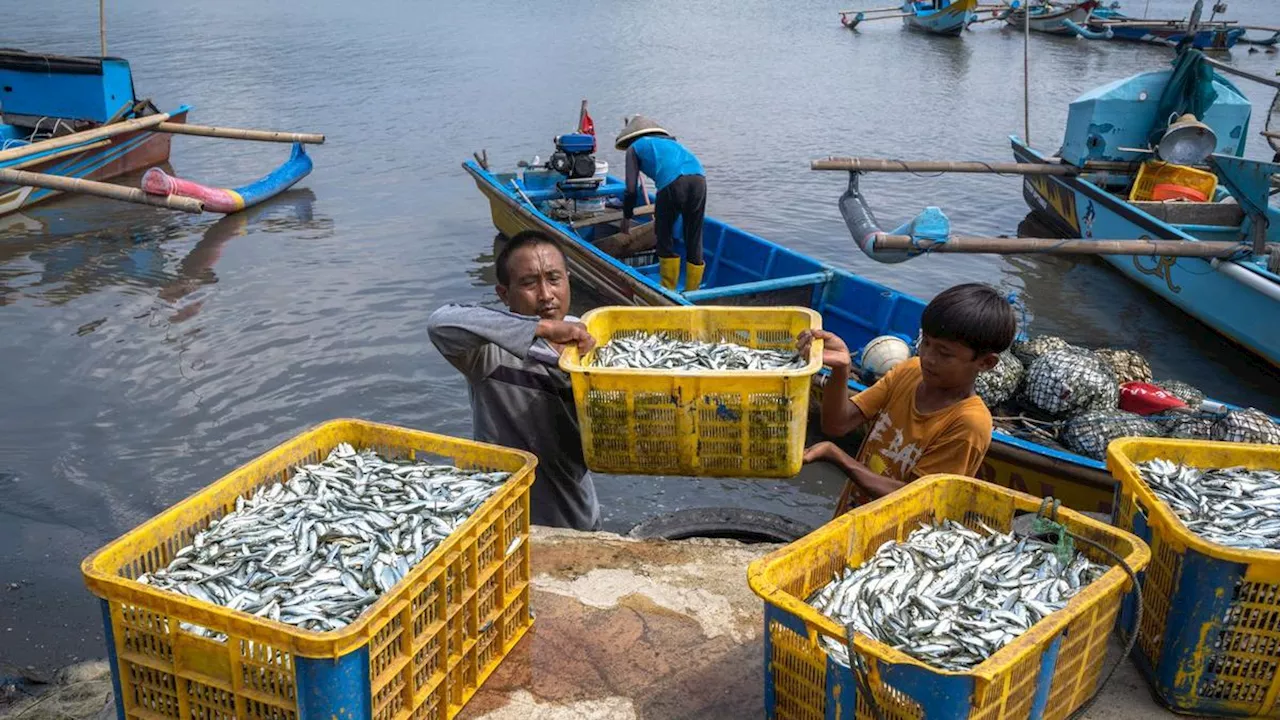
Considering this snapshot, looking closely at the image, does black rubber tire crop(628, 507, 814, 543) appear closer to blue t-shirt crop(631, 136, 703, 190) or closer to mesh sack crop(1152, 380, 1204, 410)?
mesh sack crop(1152, 380, 1204, 410)

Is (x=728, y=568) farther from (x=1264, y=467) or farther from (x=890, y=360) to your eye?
(x=890, y=360)

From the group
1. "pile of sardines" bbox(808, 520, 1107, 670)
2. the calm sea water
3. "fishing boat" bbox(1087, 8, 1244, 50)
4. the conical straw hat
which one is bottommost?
the calm sea water

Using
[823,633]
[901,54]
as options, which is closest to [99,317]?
[823,633]

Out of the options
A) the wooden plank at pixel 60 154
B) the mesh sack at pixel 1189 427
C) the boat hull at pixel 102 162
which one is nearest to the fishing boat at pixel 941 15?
the boat hull at pixel 102 162

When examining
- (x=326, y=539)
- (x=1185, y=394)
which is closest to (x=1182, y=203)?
(x=1185, y=394)

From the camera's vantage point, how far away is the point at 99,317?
11648 mm

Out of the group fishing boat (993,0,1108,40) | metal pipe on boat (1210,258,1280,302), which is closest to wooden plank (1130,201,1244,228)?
metal pipe on boat (1210,258,1280,302)

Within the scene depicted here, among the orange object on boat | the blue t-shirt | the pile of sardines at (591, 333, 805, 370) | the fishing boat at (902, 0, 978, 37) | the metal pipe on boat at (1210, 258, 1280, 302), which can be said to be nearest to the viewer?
the pile of sardines at (591, 333, 805, 370)

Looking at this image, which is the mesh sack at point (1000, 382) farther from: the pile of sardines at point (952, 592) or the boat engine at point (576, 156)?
the boat engine at point (576, 156)

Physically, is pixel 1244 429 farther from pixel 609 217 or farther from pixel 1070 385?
pixel 609 217

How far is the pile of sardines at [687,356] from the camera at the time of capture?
3939mm

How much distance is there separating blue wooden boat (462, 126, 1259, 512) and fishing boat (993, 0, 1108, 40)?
32869 millimetres

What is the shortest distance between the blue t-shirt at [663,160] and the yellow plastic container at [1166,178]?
686 centimetres

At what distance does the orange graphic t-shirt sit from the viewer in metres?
3.61
